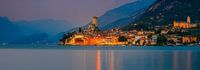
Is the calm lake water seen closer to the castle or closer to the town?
the town

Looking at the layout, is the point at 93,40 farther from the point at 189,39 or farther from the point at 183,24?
the point at 189,39

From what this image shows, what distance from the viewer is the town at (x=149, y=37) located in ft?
506

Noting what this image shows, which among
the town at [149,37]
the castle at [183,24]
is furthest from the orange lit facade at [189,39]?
the castle at [183,24]

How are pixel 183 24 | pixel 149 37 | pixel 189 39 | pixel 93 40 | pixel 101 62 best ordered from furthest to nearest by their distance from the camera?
pixel 93 40, pixel 183 24, pixel 149 37, pixel 189 39, pixel 101 62

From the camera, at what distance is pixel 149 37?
6265 inches

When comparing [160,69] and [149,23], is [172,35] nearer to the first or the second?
[149,23]

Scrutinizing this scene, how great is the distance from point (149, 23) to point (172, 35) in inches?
1557

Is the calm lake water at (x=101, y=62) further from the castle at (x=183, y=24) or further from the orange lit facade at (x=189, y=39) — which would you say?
the castle at (x=183, y=24)

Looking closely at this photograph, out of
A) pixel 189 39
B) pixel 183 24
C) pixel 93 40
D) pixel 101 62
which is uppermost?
pixel 183 24

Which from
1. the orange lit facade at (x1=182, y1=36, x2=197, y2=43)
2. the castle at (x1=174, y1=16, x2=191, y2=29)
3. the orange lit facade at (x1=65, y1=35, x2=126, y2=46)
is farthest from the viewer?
the castle at (x1=174, y1=16, x2=191, y2=29)

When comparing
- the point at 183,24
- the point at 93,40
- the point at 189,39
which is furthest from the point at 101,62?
the point at 183,24

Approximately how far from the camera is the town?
154m

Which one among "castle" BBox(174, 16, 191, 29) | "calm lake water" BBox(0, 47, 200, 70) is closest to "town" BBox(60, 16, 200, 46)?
"castle" BBox(174, 16, 191, 29)

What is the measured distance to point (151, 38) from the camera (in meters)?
156
